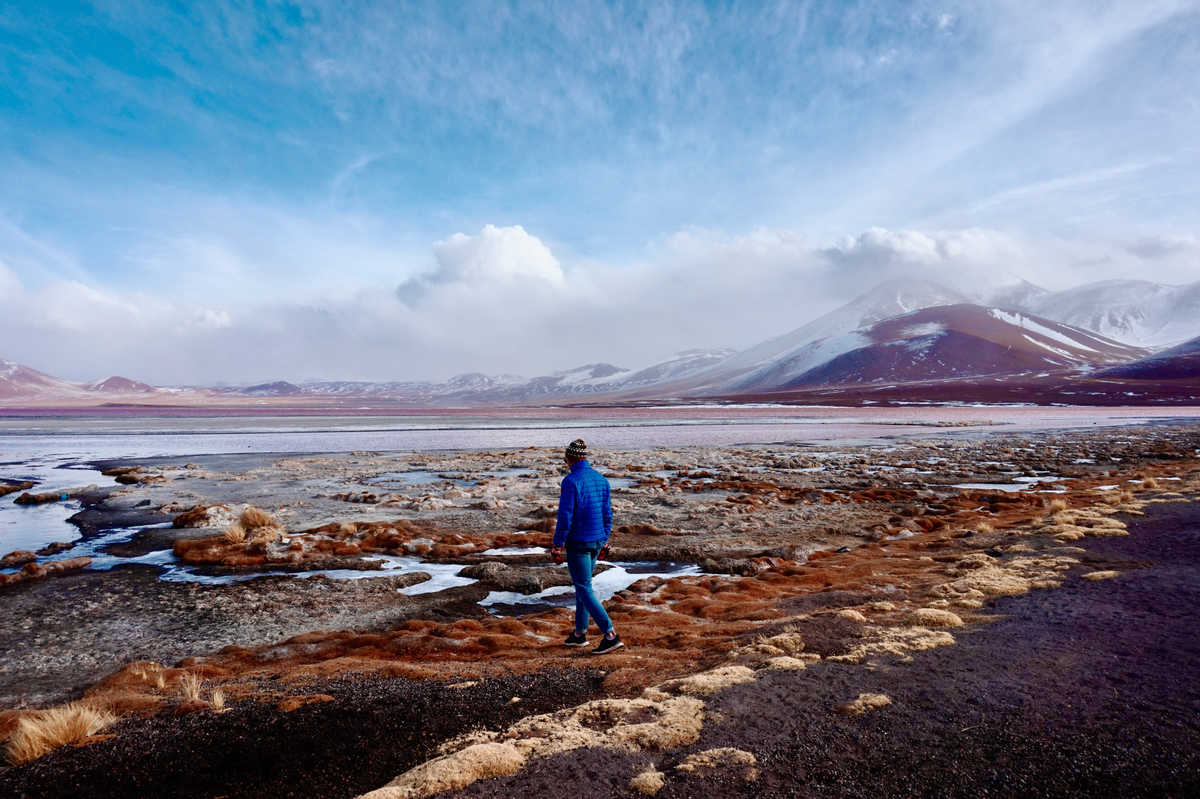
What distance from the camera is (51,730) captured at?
5613 millimetres

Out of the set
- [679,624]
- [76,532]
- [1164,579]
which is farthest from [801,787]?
[76,532]

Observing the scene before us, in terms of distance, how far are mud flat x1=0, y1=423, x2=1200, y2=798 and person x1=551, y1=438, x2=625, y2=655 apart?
70cm

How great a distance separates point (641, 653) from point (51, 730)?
618cm

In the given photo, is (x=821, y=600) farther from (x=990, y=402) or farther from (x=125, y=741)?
(x=990, y=402)

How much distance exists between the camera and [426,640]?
9.47m

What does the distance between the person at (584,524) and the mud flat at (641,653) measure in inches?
27.4

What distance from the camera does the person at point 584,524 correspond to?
8.03 metres

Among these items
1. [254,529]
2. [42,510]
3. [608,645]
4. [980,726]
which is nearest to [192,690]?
[608,645]

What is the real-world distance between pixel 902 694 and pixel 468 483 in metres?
24.8

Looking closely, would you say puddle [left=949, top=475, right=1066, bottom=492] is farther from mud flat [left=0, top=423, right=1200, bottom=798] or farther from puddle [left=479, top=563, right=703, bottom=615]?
puddle [left=479, top=563, right=703, bottom=615]

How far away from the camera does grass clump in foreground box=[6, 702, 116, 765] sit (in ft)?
17.7

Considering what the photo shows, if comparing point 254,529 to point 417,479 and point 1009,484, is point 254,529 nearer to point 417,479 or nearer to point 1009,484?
point 417,479

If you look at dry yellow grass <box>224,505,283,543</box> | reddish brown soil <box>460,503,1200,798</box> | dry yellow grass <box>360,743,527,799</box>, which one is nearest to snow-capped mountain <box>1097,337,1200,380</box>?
reddish brown soil <box>460,503,1200,798</box>

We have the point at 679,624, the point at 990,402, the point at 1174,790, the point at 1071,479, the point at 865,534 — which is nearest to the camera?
the point at 1174,790
